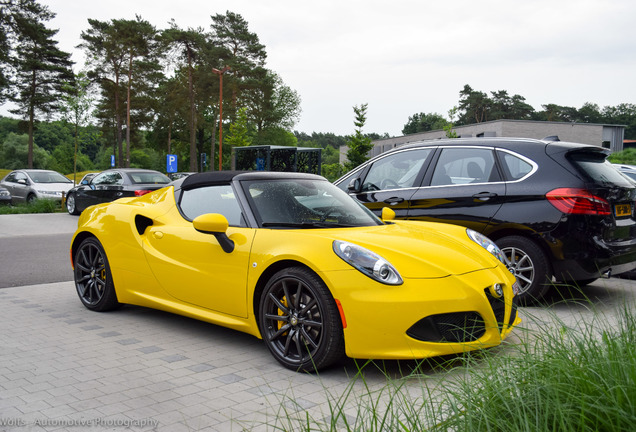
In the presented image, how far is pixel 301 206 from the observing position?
4.72 m

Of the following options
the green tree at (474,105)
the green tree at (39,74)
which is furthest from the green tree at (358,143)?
the green tree at (474,105)

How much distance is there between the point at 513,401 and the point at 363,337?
1510 millimetres

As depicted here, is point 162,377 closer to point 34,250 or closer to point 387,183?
point 387,183

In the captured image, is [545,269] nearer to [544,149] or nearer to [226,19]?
[544,149]

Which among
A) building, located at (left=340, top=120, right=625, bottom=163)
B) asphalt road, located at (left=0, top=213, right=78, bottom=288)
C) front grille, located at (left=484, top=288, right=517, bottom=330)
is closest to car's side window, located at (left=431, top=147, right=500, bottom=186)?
front grille, located at (left=484, top=288, right=517, bottom=330)

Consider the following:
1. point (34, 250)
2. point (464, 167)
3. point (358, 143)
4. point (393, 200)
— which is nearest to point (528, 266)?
point (464, 167)

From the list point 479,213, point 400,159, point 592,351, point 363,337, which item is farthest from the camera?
point 400,159

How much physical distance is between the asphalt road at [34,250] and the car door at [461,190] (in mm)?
4736

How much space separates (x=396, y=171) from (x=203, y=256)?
10.8 feet

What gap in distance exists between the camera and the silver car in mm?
21812

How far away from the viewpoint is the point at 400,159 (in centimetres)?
722

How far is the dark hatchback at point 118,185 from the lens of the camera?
1662 centimetres

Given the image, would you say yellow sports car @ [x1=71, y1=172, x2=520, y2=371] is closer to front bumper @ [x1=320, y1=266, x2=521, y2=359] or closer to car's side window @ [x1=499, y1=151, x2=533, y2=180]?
front bumper @ [x1=320, y1=266, x2=521, y2=359]

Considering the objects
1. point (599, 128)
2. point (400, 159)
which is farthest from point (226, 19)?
point (400, 159)
